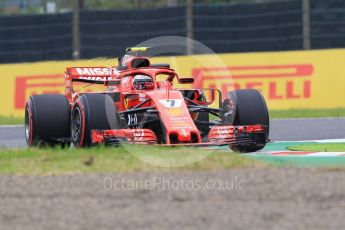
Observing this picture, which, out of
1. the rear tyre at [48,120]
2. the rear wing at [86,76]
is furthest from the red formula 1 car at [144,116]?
the rear wing at [86,76]

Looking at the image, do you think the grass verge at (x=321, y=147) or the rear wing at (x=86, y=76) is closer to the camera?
the grass verge at (x=321, y=147)

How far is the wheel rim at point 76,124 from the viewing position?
11.2 m

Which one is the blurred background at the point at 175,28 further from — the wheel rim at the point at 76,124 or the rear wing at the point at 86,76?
the wheel rim at the point at 76,124

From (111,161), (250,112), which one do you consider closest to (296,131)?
(250,112)

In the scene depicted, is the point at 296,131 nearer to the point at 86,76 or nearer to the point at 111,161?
the point at 86,76

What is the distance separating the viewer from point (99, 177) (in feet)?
27.0

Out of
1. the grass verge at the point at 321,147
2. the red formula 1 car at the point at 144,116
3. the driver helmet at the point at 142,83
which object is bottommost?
the grass verge at the point at 321,147

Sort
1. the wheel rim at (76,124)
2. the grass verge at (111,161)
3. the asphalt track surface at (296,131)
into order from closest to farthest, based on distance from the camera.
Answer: the grass verge at (111,161) → the wheel rim at (76,124) → the asphalt track surface at (296,131)

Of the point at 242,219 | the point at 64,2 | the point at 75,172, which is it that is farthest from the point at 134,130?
the point at 64,2

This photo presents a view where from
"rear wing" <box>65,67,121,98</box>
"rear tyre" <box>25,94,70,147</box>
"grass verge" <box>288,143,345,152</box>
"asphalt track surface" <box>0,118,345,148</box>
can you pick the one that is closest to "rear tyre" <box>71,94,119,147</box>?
"rear tyre" <box>25,94,70,147</box>

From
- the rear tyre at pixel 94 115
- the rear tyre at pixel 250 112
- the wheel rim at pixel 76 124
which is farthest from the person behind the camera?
the rear tyre at pixel 250 112

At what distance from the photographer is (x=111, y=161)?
8.94m

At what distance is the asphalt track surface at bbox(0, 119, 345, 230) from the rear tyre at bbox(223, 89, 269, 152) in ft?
9.67

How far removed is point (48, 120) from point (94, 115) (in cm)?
105
